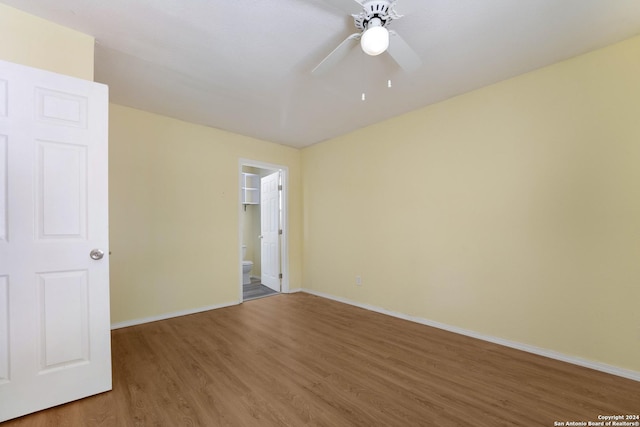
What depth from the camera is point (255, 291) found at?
15.1 ft

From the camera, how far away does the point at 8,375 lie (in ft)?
5.04

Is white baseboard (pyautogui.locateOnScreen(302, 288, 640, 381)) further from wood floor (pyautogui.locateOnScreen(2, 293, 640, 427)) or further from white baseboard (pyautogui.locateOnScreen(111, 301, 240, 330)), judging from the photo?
white baseboard (pyautogui.locateOnScreen(111, 301, 240, 330))

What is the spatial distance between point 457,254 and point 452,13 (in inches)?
82.7

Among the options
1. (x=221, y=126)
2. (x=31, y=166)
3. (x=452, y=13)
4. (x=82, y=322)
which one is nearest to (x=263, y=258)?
(x=221, y=126)

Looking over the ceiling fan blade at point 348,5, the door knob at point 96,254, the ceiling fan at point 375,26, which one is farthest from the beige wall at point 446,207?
the ceiling fan blade at point 348,5

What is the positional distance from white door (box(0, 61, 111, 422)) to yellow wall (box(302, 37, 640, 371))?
2842mm

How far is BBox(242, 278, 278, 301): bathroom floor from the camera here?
4.29m

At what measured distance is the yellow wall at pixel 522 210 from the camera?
2016 mm

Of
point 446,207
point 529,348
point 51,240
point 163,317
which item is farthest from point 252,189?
point 529,348

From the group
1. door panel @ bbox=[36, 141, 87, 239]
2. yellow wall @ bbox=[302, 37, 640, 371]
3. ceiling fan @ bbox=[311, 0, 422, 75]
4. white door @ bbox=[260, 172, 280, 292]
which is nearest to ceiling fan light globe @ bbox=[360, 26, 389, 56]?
ceiling fan @ bbox=[311, 0, 422, 75]

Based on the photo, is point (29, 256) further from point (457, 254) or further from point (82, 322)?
point (457, 254)

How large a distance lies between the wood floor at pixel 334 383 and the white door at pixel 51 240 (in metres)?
0.23

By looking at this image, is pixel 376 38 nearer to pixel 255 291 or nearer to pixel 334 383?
pixel 334 383

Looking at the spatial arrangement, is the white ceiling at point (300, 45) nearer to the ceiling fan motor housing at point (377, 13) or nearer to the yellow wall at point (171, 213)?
the ceiling fan motor housing at point (377, 13)
